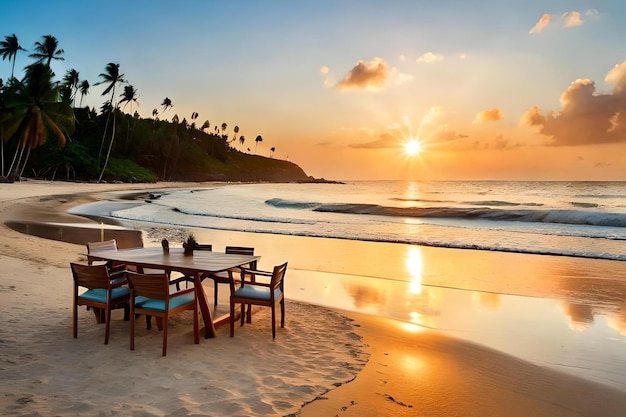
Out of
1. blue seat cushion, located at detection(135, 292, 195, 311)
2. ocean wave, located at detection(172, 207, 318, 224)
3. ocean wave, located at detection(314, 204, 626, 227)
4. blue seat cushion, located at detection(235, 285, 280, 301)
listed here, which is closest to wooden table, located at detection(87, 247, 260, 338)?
blue seat cushion, located at detection(135, 292, 195, 311)

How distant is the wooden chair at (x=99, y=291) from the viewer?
4887 mm

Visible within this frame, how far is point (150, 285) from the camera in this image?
4.66 metres

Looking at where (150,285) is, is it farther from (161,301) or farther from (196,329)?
(196,329)

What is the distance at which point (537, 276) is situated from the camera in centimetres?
1012

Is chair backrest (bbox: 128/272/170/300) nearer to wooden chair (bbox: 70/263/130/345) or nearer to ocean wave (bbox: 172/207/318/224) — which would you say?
wooden chair (bbox: 70/263/130/345)

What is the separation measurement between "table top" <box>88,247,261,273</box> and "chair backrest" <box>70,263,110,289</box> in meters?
0.39

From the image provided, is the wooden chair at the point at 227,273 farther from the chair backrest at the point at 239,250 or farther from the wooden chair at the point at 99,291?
the wooden chair at the point at 99,291

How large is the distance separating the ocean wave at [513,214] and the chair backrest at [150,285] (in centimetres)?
2670

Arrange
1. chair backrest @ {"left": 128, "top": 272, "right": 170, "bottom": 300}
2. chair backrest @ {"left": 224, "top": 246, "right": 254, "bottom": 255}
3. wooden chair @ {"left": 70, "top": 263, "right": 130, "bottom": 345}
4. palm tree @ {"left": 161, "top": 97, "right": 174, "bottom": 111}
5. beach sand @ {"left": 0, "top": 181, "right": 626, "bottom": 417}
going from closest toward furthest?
beach sand @ {"left": 0, "top": 181, "right": 626, "bottom": 417} < chair backrest @ {"left": 128, "top": 272, "right": 170, "bottom": 300} < wooden chair @ {"left": 70, "top": 263, "right": 130, "bottom": 345} < chair backrest @ {"left": 224, "top": 246, "right": 254, "bottom": 255} < palm tree @ {"left": 161, "top": 97, "right": 174, "bottom": 111}

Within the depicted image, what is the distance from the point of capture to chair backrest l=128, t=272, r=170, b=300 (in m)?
4.59

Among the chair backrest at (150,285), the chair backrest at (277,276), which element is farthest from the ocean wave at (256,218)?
the chair backrest at (150,285)

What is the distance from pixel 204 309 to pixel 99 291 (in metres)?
1.36

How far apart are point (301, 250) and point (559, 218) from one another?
815 inches

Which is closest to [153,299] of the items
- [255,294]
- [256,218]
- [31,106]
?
[255,294]
